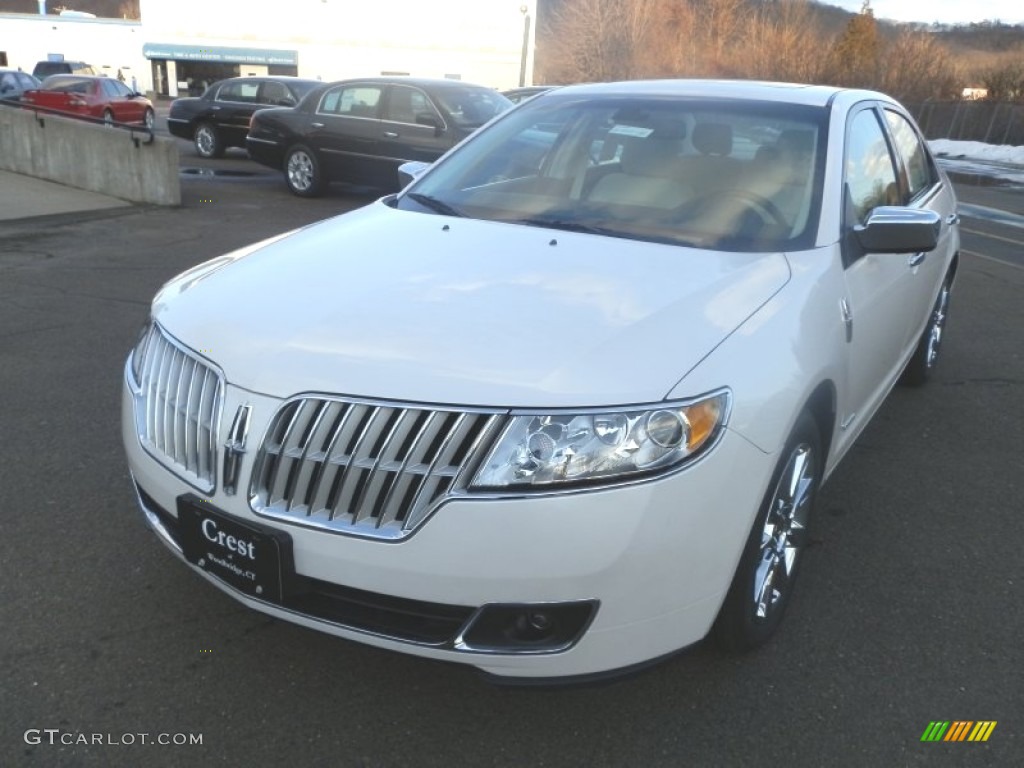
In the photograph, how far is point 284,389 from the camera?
2.21 m

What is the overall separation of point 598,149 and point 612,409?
1950mm

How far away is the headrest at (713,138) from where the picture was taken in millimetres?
3512

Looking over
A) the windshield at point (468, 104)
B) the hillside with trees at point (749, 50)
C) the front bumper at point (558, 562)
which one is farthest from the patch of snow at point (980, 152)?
the front bumper at point (558, 562)

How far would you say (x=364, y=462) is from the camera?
6.96ft

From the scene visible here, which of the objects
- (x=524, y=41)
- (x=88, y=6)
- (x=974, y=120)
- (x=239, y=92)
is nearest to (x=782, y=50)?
(x=524, y=41)

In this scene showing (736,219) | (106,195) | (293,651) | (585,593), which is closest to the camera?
(585,593)

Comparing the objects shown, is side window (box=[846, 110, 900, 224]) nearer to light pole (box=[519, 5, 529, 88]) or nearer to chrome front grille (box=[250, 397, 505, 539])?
chrome front grille (box=[250, 397, 505, 539])

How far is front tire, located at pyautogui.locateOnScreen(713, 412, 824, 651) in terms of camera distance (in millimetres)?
2469

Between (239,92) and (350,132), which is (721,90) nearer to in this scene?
(350,132)

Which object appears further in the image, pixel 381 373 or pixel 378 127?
pixel 378 127

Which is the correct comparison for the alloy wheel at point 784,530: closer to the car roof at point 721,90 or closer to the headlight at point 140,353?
the car roof at point 721,90

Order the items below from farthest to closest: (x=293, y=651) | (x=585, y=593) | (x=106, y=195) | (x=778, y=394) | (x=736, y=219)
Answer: (x=106, y=195), (x=736, y=219), (x=293, y=651), (x=778, y=394), (x=585, y=593)

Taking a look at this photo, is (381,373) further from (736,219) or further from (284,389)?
(736,219)

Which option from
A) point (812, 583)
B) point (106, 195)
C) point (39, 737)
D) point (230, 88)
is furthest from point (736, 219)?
point (230, 88)
